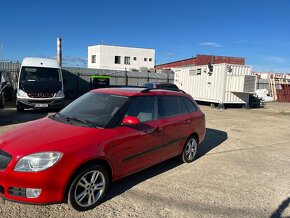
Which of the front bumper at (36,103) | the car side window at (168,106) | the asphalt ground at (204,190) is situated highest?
the car side window at (168,106)

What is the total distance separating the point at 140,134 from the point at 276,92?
2842cm

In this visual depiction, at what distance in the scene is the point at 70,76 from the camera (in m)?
24.4

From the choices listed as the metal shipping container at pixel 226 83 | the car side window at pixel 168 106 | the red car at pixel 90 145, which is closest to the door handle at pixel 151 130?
the red car at pixel 90 145

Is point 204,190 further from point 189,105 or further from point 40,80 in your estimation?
point 40,80

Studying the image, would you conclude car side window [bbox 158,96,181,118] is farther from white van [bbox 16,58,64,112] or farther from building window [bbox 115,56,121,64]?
building window [bbox 115,56,121,64]

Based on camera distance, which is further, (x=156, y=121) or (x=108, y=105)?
(x=156, y=121)

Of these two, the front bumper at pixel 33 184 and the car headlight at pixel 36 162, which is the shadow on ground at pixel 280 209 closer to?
the front bumper at pixel 33 184

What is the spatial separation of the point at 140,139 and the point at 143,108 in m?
0.58

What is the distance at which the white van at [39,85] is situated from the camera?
1256 centimetres

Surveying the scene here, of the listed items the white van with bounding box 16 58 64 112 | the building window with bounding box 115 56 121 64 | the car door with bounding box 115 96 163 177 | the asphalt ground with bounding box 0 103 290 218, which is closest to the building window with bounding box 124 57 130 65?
the building window with bounding box 115 56 121 64

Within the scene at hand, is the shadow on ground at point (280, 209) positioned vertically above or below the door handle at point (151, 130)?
below

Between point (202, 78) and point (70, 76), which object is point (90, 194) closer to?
point (202, 78)

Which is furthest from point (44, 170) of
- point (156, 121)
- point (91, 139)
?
point (156, 121)

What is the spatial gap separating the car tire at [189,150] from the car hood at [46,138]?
102 inches
